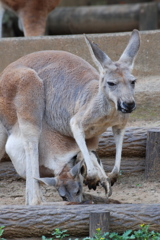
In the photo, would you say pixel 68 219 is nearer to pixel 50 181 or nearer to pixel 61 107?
pixel 50 181

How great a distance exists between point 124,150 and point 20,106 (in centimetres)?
125

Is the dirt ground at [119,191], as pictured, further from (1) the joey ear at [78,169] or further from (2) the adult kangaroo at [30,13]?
(2) the adult kangaroo at [30,13]

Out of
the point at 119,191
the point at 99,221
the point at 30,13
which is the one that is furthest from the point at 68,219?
the point at 30,13

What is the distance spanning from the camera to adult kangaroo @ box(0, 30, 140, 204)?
5.14 m

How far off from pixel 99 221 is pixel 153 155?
169 centimetres

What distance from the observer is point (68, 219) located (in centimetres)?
442

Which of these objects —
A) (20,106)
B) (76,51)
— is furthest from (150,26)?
(20,106)

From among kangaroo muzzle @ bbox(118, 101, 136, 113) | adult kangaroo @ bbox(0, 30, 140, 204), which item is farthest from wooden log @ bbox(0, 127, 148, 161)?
kangaroo muzzle @ bbox(118, 101, 136, 113)

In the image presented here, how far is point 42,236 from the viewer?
443 centimetres

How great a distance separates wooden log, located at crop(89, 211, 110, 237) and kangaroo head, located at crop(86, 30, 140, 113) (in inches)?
33.8

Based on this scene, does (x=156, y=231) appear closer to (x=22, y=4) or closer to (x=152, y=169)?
(x=152, y=169)

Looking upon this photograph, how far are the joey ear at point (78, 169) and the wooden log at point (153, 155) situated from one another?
0.81 meters

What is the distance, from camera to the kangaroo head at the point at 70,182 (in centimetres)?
524

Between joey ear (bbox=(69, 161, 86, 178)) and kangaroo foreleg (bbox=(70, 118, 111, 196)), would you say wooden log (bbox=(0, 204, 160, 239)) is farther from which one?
joey ear (bbox=(69, 161, 86, 178))
